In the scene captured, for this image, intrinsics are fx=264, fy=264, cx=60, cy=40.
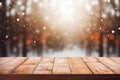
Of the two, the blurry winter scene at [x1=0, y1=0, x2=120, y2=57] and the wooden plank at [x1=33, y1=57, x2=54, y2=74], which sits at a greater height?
the blurry winter scene at [x1=0, y1=0, x2=120, y2=57]

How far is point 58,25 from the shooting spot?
13.1ft

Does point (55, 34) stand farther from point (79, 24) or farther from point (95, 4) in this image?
point (95, 4)

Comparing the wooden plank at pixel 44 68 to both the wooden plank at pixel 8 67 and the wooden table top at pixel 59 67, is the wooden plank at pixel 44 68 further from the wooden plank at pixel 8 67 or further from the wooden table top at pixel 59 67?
the wooden plank at pixel 8 67

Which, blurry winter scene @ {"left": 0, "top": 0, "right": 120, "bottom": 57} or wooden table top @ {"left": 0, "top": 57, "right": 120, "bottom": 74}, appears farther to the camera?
blurry winter scene @ {"left": 0, "top": 0, "right": 120, "bottom": 57}

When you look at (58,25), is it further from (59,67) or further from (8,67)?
(8,67)

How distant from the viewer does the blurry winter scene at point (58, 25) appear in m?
3.95

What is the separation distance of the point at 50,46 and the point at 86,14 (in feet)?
2.40

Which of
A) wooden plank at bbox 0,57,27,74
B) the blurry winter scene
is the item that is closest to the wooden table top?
wooden plank at bbox 0,57,27,74

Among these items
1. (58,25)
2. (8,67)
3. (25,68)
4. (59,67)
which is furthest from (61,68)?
(58,25)

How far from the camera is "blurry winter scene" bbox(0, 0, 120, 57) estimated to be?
395 centimetres

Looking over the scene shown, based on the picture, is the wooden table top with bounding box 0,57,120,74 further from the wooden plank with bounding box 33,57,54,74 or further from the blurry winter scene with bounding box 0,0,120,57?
the blurry winter scene with bounding box 0,0,120,57

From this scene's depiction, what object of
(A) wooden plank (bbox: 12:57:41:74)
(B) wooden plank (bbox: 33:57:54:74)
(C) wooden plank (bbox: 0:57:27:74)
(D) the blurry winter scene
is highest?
(D) the blurry winter scene

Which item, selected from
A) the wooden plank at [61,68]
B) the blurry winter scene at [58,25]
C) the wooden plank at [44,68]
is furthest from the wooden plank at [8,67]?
the blurry winter scene at [58,25]

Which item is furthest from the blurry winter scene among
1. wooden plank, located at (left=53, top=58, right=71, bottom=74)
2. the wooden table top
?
wooden plank, located at (left=53, top=58, right=71, bottom=74)
